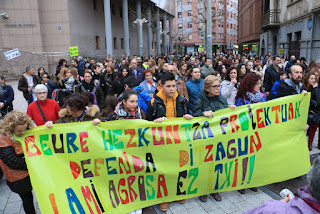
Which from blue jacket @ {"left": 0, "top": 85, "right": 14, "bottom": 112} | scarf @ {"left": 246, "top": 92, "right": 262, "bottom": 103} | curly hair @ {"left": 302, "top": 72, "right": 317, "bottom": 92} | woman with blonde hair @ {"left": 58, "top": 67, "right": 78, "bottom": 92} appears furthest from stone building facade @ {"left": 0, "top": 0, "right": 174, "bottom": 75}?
scarf @ {"left": 246, "top": 92, "right": 262, "bottom": 103}

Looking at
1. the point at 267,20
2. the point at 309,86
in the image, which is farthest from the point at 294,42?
the point at 309,86

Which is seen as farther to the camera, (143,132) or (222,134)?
(222,134)

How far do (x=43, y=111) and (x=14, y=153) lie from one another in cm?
148

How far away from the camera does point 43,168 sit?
10.6 feet

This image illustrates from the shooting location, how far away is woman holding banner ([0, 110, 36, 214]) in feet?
10.2

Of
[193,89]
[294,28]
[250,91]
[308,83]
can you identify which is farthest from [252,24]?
[250,91]

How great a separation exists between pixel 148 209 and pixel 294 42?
20898mm

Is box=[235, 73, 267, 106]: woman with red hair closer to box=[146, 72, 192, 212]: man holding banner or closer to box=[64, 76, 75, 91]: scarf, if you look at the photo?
box=[146, 72, 192, 212]: man holding banner

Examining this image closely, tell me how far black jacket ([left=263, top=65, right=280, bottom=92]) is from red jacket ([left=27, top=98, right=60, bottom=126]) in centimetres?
634

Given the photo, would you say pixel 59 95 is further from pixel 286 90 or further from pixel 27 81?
pixel 286 90

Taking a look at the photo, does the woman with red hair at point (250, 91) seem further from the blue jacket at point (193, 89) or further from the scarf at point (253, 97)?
the blue jacket at point (193, 89)

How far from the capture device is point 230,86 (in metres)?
6.00

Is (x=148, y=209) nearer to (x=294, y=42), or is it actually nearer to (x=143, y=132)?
(x=143, y=132)

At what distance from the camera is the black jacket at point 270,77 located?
834cm
